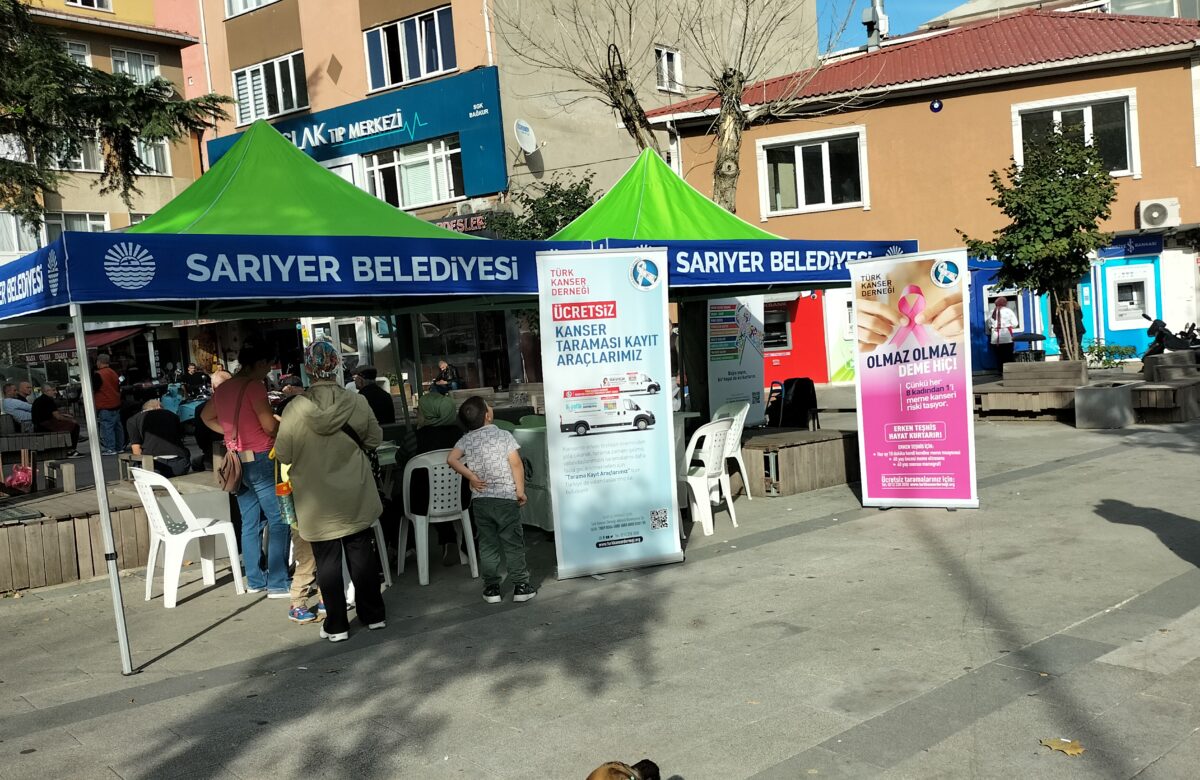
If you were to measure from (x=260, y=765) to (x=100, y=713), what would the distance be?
131 cm

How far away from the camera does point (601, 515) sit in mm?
7562

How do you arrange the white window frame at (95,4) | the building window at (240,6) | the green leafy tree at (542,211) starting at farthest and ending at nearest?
the white window frame at (95,4), the building window at (240,6), the green leafy tree at (542,211)

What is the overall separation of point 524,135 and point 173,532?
1876cm

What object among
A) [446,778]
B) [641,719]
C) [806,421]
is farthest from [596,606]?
[806,421]

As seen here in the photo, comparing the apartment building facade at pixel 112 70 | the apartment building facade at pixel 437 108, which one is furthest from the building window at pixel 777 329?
the apartment building facade at pixel 112 70

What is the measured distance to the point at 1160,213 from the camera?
21656mm

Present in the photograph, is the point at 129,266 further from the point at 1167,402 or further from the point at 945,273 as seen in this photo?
the point at 1167,402

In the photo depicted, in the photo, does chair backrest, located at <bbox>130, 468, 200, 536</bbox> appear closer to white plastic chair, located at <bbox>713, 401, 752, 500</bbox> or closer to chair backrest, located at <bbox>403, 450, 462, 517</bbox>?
chair backrest, located at <bbox>403, 450, 462, 517</bbox>

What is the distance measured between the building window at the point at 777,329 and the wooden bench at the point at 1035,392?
25.0 ft

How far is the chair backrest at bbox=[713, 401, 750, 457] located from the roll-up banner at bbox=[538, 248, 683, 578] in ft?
5.73

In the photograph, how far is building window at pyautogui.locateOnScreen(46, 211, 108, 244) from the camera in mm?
35125

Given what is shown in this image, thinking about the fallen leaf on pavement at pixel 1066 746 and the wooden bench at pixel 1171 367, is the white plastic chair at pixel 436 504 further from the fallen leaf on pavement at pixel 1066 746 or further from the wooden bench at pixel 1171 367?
the wooden bench at pixel 1171 367

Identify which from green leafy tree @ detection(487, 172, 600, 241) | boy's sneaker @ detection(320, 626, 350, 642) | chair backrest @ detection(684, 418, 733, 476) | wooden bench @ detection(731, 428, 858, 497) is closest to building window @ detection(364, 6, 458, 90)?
green leafy tree @ detection(487, 172, 600, 241)

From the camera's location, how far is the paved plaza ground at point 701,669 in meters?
4.30
